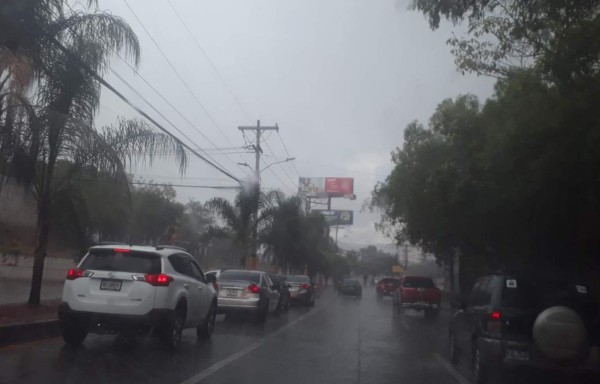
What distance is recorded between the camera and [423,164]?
35531 mm

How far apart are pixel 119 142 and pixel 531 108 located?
350 inches

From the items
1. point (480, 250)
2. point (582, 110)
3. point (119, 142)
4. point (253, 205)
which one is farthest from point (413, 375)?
point (253, 205)

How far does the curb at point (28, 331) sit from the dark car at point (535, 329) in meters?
7.61

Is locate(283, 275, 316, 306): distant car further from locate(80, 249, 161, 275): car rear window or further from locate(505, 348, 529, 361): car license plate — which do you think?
locate(505, 348, 529, 361): car license plate

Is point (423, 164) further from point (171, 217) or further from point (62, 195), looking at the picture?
point (62, 195)

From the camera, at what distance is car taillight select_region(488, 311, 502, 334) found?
10836 mm

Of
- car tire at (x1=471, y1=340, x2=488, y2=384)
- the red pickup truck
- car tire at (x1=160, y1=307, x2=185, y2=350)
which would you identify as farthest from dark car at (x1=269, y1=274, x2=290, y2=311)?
car tire at (x1=471, y1=340, x2=488, y2=384)

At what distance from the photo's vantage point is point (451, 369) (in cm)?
1373

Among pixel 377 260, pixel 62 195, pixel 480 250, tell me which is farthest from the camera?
pixel 377 260

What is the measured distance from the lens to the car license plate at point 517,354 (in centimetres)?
1052

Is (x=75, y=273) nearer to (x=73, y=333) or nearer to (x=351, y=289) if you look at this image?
(x=73, y=333)

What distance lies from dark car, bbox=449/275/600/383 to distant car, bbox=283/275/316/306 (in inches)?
913

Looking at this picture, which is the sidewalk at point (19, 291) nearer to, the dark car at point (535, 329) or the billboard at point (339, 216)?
the dark car at point (535, 329)

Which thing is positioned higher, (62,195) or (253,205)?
(253,205)
